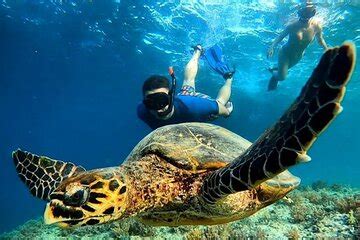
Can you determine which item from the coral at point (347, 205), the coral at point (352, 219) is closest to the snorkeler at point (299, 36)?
the coral at point (347, 205)

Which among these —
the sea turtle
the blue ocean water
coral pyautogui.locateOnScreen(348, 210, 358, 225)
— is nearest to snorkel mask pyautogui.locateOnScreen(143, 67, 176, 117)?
the sea turtle

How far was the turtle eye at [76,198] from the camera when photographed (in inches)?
91.0

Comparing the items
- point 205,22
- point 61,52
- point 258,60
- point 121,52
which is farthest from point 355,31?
point 61,52

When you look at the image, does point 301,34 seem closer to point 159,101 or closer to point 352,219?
point 159,101

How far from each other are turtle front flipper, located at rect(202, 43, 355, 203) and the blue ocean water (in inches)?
397

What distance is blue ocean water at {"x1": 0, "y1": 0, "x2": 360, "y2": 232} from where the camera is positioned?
18938 mm

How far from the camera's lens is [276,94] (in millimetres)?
36250

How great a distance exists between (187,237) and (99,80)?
92.6 feet

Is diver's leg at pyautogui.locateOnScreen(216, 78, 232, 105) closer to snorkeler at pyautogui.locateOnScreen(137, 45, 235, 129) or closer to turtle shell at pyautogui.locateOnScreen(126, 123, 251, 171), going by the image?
snorkeler at pyautogui.locateOnScreen(137, 45, 235, 129)

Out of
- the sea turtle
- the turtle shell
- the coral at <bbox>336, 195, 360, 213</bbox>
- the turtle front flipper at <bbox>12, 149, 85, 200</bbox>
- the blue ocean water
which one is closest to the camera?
the sea turtle

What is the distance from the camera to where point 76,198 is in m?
2.32

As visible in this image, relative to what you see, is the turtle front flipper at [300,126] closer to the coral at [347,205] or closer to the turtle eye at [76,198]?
the turtle eye at [76,198]

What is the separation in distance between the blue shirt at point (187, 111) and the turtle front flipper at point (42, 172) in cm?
346

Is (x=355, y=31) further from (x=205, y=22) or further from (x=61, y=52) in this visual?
(x=61, y=52)
